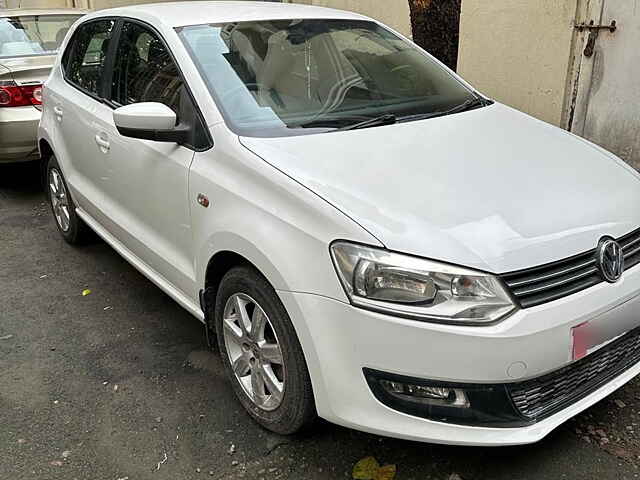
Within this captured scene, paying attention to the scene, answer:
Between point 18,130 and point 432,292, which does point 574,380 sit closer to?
point 432,292

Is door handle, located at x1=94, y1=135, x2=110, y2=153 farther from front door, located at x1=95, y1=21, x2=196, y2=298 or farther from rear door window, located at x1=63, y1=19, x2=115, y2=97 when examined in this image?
rear door window, located at x1=63, y1=19, x2=115, y2=97

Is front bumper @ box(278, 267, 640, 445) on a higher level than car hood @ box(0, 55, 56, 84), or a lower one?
lower

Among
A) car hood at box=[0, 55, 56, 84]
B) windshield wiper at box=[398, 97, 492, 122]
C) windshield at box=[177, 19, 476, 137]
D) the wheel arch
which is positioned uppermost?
windshield at box=[177, 19, 476, 137]

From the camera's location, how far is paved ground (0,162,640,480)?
2.64 metres

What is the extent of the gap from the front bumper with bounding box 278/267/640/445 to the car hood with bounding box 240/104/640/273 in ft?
0.69

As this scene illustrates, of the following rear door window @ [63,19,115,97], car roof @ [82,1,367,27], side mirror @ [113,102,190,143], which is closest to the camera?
side mirror @ [113,102,190,143]

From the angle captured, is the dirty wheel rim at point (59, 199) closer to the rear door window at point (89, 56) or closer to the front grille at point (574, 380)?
the rear door window at point (89, 56)

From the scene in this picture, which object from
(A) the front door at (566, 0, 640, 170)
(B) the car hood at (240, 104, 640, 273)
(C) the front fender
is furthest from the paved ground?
(A) the front door at (566, 0, 640, 170)

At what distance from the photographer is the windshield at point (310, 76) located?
3051 mm

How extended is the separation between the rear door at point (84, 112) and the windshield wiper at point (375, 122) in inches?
59.6

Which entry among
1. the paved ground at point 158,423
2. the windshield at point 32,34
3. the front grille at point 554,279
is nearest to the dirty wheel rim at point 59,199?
the paved ground at point 158,423

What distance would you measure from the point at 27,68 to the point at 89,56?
1831 mm

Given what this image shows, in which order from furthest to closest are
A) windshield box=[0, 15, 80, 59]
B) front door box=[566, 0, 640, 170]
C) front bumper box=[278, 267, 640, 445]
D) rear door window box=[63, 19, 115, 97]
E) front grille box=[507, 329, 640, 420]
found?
1. windshield box=[0, 15, 80, 59]
2. front door box=[566, 0, 640, 170]
3. rear door window box=[63, 19, 115, 97]
4. front grille box=[507, 329, 640, 420]
5. front bumper box=[278, 267, 640, 445]

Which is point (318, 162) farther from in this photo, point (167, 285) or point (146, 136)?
point (167, 285)
